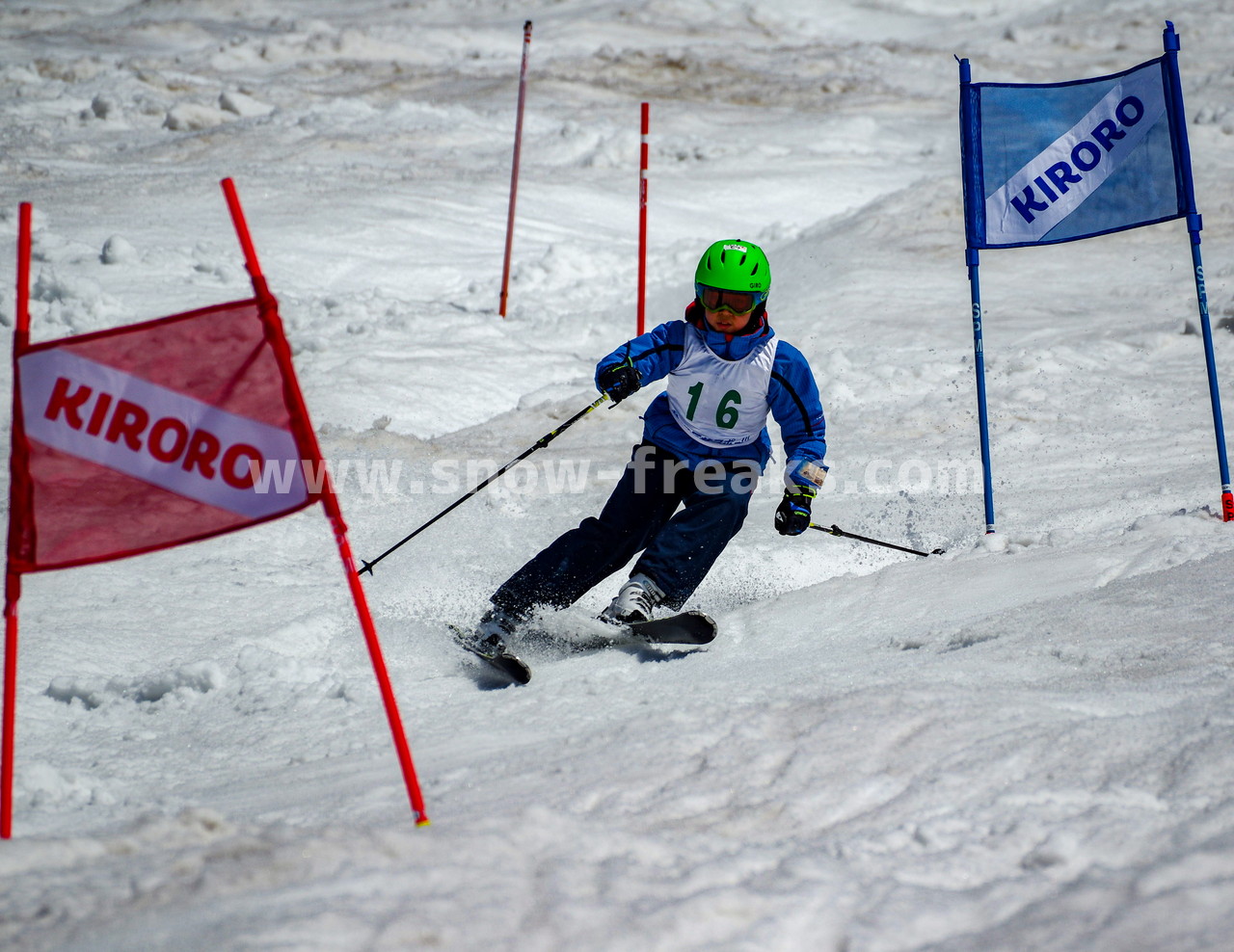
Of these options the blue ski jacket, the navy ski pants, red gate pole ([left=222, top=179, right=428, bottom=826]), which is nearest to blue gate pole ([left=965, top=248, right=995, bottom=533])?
the blue ski jacket

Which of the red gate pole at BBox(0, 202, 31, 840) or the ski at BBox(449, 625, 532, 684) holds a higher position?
the red gate pole at BBox(0, 202, 31, 840)

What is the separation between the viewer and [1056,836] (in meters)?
2.22

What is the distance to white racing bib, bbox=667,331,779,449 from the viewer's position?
4.61 m

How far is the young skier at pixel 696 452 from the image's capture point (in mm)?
4418

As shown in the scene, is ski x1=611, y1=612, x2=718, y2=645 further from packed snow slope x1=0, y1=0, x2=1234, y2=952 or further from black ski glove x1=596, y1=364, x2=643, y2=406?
black ski glove x1=596, y1=364, x2=643, y2=406

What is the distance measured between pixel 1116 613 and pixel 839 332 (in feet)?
18.3

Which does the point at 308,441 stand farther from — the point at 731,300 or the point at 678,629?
the point at 731,300

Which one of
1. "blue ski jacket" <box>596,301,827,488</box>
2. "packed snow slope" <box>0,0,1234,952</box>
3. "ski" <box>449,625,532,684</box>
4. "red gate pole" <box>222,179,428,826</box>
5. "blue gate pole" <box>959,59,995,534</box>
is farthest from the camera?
"blue gate pole" <box>959,59,995,534</box>

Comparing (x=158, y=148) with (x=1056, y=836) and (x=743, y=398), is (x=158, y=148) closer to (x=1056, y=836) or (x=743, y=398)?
(x=743, y=398)

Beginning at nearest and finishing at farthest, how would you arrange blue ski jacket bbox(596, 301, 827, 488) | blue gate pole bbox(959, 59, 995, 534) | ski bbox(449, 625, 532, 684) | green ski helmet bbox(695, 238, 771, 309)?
ski bbox(449, 625, 532, 684), green ski helmet bbox(695, 238, 771, 309), blue ski jacket bbox(596, 301, 827, 488), blue gate pole bbox(959, 59, 995, 534)

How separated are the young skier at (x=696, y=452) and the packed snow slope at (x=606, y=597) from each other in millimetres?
262

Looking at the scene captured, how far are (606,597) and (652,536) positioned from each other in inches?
29.6

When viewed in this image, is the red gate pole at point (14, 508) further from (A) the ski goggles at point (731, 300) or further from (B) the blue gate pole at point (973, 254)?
(B) the blue gate pole at point (973, 254)

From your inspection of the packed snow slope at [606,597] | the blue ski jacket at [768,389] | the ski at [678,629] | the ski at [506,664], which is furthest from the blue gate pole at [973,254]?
the ski at [506,664]
